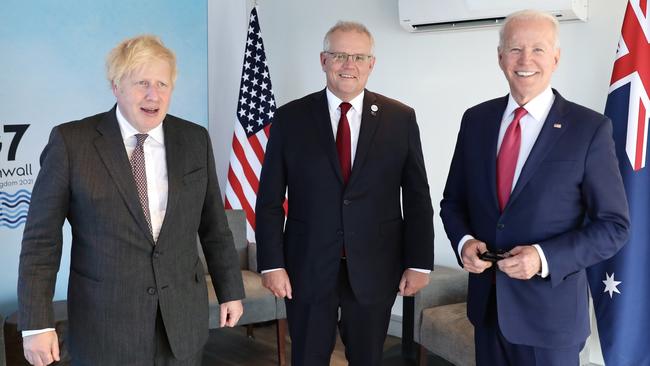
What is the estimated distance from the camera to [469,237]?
2127 millimetres

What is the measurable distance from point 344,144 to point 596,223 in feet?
3.13

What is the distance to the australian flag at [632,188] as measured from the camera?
309 cm

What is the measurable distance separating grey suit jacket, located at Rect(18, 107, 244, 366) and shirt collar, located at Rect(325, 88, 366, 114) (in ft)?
2.30

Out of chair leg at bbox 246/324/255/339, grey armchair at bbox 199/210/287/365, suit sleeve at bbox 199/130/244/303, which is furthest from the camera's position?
chair leg at bbox 246/324/255/339

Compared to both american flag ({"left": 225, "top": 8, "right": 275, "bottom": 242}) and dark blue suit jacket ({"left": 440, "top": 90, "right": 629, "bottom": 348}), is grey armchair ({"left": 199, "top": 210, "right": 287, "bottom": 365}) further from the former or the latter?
dark blue suit jacket ({"left": 440, "top": 90, "right": 629, "bottom": 348})

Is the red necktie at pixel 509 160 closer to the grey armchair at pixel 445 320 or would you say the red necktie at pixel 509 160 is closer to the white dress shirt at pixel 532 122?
the white dress shirt at pixel 532 122

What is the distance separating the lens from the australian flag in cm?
309

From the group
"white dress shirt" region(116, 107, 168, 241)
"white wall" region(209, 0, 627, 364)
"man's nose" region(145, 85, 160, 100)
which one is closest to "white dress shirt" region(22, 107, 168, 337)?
"white dress shirt" region(116, 107, 168, 241)

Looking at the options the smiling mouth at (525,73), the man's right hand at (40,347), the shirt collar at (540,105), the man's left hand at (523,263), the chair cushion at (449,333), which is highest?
the smiling mouth at (525,73)

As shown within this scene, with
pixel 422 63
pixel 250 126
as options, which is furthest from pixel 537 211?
pixel 250 126

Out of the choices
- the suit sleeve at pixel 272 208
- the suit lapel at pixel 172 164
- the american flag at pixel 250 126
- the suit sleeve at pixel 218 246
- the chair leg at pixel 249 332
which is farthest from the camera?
the american flag at pixel 250 126

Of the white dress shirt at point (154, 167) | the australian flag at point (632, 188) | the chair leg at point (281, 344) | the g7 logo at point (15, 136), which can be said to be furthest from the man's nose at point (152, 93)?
the g7 logo at point (15, 136)

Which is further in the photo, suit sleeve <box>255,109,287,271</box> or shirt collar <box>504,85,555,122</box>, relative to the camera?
suit sleeve <box>255,109,287,271</box>

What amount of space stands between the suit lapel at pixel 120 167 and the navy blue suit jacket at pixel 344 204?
712 mm
